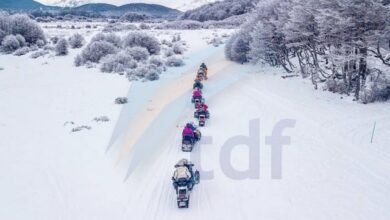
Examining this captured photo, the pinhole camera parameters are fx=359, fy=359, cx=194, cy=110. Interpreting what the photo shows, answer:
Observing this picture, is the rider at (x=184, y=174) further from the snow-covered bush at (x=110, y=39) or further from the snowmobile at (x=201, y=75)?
the snow-covered bush at (x=110, y=39)

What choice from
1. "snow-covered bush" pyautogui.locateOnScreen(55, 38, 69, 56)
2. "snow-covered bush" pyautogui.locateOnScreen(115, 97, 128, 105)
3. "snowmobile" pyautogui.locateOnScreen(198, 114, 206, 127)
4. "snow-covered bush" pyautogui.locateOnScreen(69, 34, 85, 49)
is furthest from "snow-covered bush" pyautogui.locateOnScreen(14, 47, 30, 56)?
"snowmobile" pyautogui.locateOnScreen(198, 114, 206, 127)

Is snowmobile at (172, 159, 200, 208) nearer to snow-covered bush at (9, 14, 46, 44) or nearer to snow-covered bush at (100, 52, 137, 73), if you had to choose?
snow-covered bush at (100, 52, 137, 73)

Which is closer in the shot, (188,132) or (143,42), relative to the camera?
(188,132)

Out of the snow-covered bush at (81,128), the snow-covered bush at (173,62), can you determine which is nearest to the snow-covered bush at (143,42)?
the snow-covered bush at (173,62)

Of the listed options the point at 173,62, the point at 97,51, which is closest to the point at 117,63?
the point at 97,51

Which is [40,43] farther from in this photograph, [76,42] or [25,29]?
[76,42]
